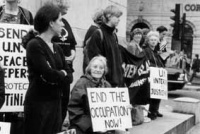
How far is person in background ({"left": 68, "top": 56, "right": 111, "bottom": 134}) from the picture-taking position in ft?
15.5

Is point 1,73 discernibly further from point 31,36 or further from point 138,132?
point 138,132

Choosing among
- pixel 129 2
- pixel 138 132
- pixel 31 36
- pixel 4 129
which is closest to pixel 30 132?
pixel 4 129

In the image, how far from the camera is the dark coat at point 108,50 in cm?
522

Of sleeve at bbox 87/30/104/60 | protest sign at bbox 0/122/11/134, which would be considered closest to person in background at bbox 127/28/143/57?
sleeve at bbox 87/30/104/60

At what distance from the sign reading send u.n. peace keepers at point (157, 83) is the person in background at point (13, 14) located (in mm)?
2992

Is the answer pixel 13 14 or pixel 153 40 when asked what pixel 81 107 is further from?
pixel 153 40

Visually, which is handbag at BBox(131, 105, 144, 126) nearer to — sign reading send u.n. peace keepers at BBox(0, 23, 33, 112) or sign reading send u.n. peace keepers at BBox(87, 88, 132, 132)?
sign reading send u.n. peace keepers at BBox(87, 88, 132, 132)

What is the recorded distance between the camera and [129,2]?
32781 millimetres

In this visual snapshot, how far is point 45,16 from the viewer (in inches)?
147

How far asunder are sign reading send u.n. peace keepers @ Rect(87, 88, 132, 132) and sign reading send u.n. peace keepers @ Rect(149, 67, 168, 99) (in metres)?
2.19

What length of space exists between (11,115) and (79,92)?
2.53 feet

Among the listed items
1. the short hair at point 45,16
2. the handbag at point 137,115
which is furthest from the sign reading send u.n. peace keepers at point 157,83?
the short hair at point 45,16

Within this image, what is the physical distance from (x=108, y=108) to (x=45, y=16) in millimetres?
1492

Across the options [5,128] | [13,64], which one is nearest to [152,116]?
[13,64]
